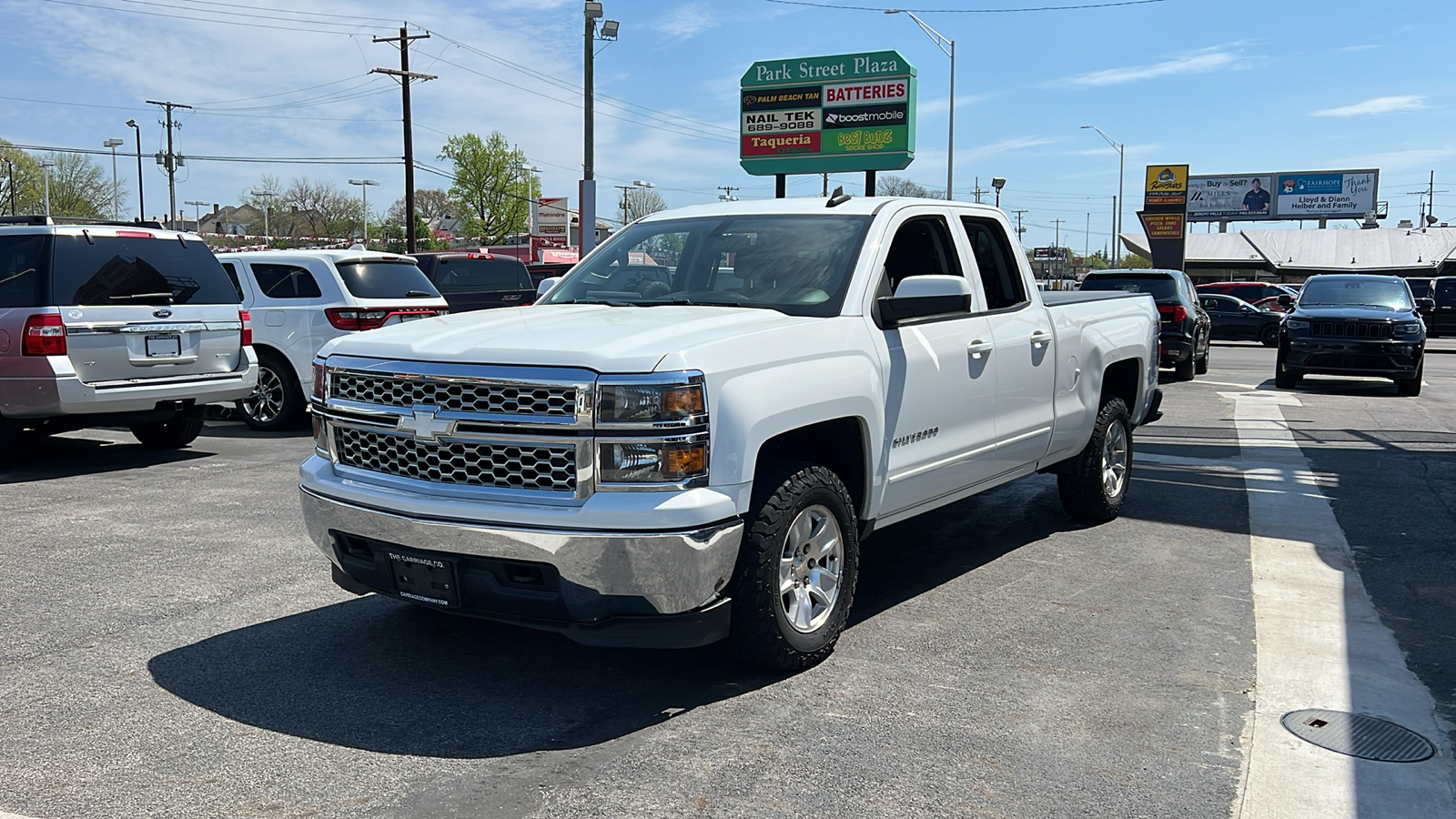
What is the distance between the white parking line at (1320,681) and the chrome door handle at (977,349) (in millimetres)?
1761

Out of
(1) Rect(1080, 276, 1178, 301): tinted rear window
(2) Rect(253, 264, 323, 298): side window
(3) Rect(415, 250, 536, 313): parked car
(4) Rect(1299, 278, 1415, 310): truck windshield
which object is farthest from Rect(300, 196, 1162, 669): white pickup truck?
(4) Rect(1299, 278, 1415, 310): truck windshield

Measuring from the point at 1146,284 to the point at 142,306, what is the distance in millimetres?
14287

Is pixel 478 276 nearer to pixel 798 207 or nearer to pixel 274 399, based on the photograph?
pixel 274 399

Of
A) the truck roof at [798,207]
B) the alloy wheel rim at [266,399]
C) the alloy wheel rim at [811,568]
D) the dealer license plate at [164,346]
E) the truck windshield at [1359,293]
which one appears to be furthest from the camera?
the truck windshield at [1359,293]

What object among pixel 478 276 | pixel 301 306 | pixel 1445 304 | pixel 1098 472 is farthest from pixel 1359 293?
pixel 1445 304

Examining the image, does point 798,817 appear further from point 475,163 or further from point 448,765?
point 475,163

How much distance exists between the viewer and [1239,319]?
103ft


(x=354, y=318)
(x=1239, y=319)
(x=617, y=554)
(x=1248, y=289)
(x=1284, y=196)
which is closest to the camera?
(x=617, y=554)

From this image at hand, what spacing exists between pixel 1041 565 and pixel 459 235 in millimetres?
99262

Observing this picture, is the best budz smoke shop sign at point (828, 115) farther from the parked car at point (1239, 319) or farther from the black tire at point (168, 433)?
the black tire at point (168, 433)

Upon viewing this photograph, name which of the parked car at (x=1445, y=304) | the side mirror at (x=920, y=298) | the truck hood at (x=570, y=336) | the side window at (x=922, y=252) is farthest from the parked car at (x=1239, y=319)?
the truck hood at (x=570, y=336)

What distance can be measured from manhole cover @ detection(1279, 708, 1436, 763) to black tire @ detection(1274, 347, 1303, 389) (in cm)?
1393

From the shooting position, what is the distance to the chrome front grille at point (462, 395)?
13.3ft

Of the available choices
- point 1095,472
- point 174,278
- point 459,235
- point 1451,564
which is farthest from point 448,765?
point 459,235
